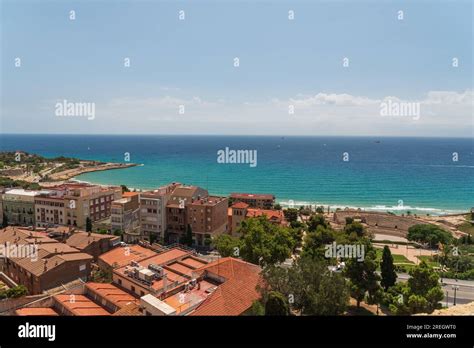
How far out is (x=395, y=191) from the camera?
1677 inches

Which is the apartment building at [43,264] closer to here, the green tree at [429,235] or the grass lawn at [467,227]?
the green tree at [429,235]

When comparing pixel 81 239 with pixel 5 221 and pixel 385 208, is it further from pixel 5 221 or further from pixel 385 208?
pixel 385 208

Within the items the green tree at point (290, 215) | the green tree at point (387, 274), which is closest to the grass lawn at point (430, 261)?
the green tree at point (387, 274)

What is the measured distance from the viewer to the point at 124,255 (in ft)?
45.2

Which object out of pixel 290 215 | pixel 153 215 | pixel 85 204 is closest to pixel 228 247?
pixel 153 215

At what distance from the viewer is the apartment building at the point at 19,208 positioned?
22484mm

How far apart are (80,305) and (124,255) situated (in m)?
5.35

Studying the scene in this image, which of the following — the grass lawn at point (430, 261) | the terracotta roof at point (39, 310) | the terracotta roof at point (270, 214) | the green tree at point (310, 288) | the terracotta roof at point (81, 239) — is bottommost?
the grass lawn at point (430, 261)

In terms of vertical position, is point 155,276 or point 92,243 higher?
point 155,276

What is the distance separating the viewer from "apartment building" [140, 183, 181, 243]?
20500mm

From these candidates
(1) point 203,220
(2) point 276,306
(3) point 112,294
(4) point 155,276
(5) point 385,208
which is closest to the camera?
(2) point 276,306

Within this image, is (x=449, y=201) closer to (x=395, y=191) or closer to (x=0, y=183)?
(x=395, y=191)

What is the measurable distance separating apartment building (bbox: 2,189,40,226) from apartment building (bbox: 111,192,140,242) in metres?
6.36

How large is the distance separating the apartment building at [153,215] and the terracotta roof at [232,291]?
10766 millimetres
